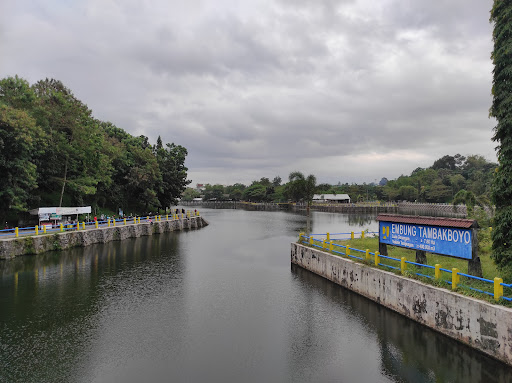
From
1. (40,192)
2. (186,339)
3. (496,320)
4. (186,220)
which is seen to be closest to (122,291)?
(186,339)

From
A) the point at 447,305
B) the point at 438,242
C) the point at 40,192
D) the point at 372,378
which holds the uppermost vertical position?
the point at 40,192

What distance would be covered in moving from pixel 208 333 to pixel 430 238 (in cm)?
Result: 1045

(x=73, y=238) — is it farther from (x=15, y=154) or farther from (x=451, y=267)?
(x=451, y=267)

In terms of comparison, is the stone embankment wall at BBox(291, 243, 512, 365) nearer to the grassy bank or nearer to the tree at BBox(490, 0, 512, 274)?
the grassy bank

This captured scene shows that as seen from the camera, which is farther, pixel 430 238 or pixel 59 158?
pixel 59 158

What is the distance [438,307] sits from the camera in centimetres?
1180

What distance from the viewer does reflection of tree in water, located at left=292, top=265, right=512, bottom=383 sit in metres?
9.62

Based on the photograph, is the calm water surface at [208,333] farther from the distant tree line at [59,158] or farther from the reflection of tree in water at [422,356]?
the distant tree line at [59,158]

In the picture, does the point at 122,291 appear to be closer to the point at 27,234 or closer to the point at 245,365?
the point at 245,365

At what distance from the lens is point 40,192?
3881cm

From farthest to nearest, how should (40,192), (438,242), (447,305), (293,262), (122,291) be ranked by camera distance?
(40,192) < (293,262) < (122,291) < (438,242) < (447,305)

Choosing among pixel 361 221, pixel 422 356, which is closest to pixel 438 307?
pixel 422 356

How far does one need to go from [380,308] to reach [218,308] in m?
7.61

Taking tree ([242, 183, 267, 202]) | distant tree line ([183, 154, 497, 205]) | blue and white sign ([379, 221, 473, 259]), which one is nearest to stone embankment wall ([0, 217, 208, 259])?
blue and white sign ([379, 221, 473, 259])
